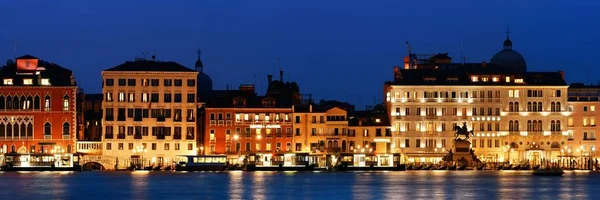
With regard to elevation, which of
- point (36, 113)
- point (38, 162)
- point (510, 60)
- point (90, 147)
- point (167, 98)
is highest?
point (510, 60)

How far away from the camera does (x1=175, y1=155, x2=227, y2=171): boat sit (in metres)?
128

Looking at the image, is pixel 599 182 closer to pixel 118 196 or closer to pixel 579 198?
pixel 579 198

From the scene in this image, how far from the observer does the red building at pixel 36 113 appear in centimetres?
12850

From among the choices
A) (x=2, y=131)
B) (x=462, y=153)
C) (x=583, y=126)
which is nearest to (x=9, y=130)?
(x=2, y=131)

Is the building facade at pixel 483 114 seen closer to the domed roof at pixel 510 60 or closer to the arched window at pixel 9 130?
the domed roof at pixel 510 60

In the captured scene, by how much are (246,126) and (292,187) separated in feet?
131

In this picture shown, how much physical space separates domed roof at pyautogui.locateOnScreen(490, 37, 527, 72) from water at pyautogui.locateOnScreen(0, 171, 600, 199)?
34.3m

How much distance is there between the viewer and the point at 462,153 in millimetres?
133875

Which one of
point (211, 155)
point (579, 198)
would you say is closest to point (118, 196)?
point (579, 198)

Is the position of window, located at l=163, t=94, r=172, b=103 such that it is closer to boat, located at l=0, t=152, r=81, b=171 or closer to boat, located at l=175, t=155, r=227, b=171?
boat, located at l=175, t=155, r=227, b=171

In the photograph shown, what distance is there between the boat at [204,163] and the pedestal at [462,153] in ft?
69.8

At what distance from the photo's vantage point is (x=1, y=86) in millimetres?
128500

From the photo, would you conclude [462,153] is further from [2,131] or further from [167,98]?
[2,131]

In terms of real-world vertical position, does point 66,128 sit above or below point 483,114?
below
